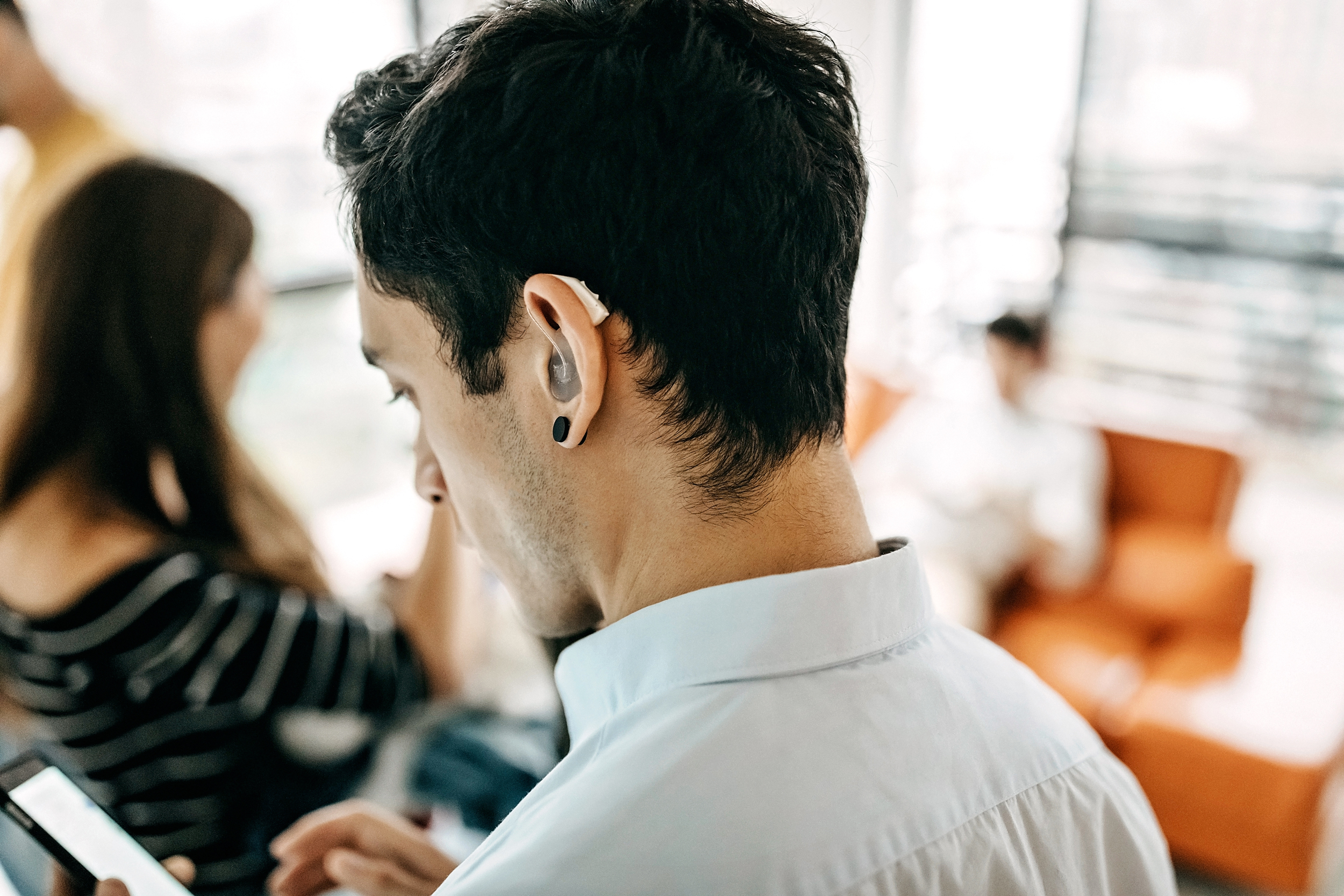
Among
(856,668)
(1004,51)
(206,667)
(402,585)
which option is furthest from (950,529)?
(1004,51)

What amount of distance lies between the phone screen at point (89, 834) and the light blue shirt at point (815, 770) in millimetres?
363

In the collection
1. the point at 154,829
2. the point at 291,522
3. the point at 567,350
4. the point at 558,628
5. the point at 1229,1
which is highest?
the point at 1229,1

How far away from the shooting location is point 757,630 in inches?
22.9

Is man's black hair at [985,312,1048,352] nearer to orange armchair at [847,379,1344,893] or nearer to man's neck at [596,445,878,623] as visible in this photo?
orange armchair at [847,379,1344,893]

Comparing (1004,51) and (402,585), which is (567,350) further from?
(1004,51)

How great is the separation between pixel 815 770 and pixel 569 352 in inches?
11.0

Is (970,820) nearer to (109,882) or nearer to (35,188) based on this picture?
(109,882)

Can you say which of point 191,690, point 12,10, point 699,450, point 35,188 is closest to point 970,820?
point 699,450

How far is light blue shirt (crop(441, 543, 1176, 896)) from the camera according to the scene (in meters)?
0.51

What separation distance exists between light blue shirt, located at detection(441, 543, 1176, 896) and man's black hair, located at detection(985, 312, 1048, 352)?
216 centimetres

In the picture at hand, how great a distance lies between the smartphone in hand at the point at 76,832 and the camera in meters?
0.77

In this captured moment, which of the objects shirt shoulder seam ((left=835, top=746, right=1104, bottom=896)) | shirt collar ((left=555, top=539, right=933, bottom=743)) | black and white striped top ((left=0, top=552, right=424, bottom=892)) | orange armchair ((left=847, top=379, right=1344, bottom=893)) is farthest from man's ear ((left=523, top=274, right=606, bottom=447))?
orange armchair ((left=847, top=379, right=1344, bottom=893))

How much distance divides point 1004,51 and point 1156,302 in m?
1.28

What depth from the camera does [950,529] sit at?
2637mm
